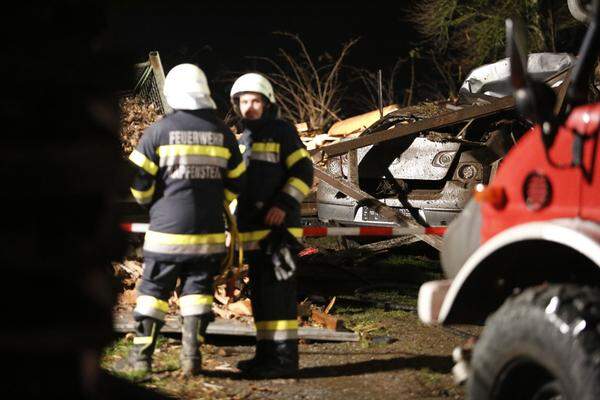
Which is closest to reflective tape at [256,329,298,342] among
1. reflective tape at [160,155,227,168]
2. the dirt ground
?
the dirt ground

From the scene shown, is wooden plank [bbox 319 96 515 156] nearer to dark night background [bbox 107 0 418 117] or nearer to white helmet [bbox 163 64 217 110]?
white helmet [bbox 163 64 217 110]

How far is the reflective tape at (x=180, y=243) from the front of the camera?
209 inches

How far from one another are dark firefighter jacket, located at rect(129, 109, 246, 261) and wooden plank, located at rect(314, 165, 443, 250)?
3497 mm

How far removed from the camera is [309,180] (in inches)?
230

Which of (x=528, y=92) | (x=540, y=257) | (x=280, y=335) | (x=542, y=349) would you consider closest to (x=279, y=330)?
(x=280, y=335)

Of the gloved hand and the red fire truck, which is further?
the gloved hand

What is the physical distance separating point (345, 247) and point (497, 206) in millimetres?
6916

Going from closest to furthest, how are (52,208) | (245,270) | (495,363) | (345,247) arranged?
1. (52,208)
2. (495,363)
3. (245,270)
4. (345,247)

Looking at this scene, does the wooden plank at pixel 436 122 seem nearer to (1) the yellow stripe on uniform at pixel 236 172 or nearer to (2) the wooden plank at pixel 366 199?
(2) the wooden plank at pixel 366 199

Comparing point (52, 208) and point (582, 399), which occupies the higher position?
point (52, 208)

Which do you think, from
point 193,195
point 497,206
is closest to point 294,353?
point 193,195

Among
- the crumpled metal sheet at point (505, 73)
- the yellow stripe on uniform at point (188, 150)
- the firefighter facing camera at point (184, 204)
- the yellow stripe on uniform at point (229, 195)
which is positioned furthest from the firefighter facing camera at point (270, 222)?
the crumpled metal sheet at point (505, 73)

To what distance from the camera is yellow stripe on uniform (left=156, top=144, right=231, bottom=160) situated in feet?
17.6

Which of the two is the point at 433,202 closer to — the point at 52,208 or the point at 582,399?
the point at 582,399
